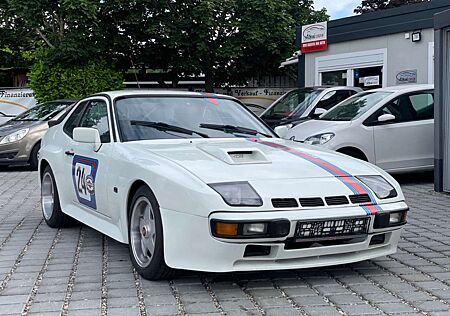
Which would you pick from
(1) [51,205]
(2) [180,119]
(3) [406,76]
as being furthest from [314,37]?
(2) [180,119]

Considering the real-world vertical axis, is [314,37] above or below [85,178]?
above

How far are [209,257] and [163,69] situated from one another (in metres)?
19.3

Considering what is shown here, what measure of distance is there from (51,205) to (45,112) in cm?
754

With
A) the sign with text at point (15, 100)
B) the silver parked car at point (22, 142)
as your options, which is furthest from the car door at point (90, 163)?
the sign with text at point (15, 100)

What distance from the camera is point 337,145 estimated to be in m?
9.48

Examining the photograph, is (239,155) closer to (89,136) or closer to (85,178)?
→ (89,136)

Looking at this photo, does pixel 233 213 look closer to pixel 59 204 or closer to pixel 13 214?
pixel 59 204

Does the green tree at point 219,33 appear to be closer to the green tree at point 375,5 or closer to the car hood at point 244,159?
the car hood at point 244,159

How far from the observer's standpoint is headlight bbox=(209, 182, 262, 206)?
13.5 feet

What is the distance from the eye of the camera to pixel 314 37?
18.1 m

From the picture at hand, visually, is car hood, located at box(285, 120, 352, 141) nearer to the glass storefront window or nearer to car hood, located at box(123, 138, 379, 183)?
car hood, located at box(123, 138, 379, 183)

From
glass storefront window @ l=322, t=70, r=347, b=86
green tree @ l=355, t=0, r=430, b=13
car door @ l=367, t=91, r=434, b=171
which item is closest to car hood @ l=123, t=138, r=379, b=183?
car door @ l=367, t=91, r=434, b=171

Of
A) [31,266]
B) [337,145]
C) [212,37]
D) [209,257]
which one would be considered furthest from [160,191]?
[212,37]

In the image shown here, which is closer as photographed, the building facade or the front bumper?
the front bumper
